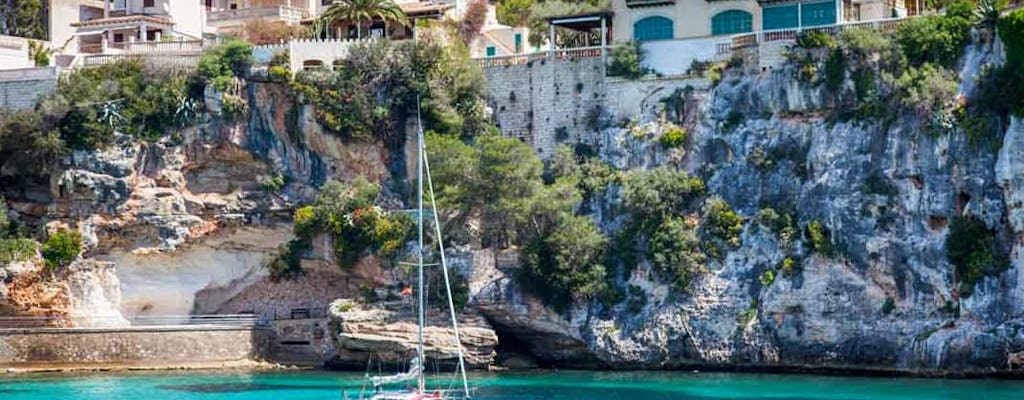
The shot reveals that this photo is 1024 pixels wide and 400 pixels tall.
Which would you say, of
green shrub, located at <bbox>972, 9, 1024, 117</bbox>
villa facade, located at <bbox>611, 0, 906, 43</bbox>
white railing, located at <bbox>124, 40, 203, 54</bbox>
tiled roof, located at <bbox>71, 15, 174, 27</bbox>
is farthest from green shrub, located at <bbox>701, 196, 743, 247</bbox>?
tiled roof, located at <bbox>71, 15, 174, 27</bbox>

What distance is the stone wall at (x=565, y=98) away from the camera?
6919 centimetres

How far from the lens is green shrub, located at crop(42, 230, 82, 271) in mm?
69500

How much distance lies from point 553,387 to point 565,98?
12.1m

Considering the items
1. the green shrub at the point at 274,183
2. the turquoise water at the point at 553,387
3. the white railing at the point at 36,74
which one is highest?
the white railing at the point at 36,74

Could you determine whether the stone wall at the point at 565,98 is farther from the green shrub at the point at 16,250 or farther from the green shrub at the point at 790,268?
the green shrub at the point at 16,250

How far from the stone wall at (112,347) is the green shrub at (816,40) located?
18.8m

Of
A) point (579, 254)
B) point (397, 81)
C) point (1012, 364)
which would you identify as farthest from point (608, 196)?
point (1012, 364)

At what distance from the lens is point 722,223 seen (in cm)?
6531

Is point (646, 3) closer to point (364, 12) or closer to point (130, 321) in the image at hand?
point (364, 12)

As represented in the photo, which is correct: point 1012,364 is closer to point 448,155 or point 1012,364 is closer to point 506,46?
point 448,155

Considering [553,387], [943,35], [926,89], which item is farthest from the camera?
[943,35]

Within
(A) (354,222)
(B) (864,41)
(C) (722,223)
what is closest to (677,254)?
(C) (722,223)

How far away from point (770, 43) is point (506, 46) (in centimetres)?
1189

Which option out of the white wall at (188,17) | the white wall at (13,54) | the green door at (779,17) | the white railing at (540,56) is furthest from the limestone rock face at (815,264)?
the white wall at (13,54)
